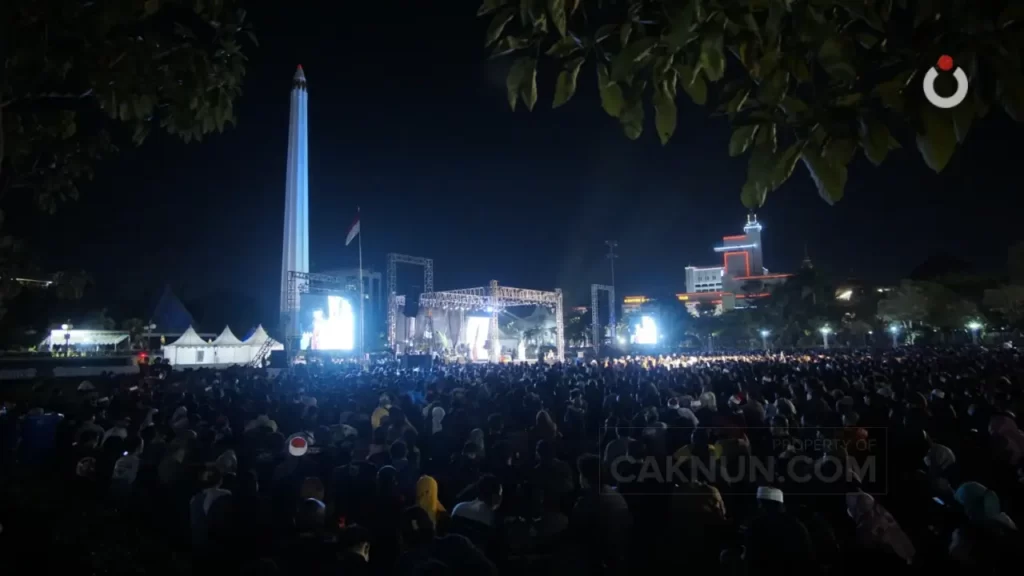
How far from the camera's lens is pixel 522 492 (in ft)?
15.5

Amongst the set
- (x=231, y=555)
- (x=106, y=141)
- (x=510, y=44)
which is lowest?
(x=231, y=555)

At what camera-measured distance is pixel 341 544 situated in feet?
11.4

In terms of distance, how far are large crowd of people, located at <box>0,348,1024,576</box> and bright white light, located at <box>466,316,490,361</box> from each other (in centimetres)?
3005

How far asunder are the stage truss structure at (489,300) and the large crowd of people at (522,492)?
24.3m

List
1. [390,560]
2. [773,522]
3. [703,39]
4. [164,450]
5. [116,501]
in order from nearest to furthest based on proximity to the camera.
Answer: [703,39] < [773,522] < [390,560] < [116,501] < [164,450]

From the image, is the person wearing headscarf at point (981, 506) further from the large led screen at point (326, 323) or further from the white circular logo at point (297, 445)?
the large led screen at point (326, 323)

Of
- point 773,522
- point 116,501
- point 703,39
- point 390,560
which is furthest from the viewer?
point 116,501

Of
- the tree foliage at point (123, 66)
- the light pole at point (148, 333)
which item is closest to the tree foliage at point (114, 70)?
the tree foliage at point (123, 66)

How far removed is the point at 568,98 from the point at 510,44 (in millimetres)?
287

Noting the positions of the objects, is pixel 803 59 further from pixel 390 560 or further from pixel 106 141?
pixel 106 141

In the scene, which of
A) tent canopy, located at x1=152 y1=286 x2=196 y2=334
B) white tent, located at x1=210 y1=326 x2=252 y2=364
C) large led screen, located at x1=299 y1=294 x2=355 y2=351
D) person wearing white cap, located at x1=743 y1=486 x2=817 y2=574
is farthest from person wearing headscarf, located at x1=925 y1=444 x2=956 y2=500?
tent canopy, located at x1=152 y1=286 x2=196 y2=334

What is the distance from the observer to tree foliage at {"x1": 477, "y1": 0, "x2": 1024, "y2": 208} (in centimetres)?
157

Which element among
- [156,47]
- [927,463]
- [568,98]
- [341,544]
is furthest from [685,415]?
[156,47]

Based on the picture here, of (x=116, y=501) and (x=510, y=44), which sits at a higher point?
(x=510, y=44)
